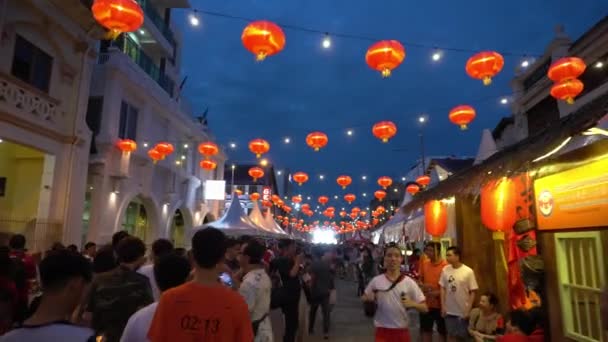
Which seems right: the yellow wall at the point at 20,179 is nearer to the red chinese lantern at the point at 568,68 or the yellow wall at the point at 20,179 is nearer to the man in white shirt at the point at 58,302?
the man in white shirt at the point at 58,302

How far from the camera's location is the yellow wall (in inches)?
515

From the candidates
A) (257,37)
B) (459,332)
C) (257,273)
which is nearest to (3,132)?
(257,37)

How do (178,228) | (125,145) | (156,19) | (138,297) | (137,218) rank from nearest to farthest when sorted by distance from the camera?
(138,297) < (125,145) < (137,218) < (156,19) < (178,228)

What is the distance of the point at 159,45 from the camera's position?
22031mm

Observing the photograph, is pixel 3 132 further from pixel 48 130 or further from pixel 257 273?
pixel 257 273

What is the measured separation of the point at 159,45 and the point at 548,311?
2174cm

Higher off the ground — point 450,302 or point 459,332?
point 450,302

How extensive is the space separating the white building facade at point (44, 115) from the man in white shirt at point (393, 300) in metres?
10.2

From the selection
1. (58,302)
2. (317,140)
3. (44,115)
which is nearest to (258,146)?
(317,140)

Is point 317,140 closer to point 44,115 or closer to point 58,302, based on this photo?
point 44,115

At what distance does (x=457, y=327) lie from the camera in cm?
684

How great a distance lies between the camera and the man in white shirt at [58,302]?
1899 mm

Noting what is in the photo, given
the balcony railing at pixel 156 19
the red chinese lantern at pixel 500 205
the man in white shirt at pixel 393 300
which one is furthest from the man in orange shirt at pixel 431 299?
the balcony railing at pixel 156 19

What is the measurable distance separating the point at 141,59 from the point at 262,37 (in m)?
15.6
